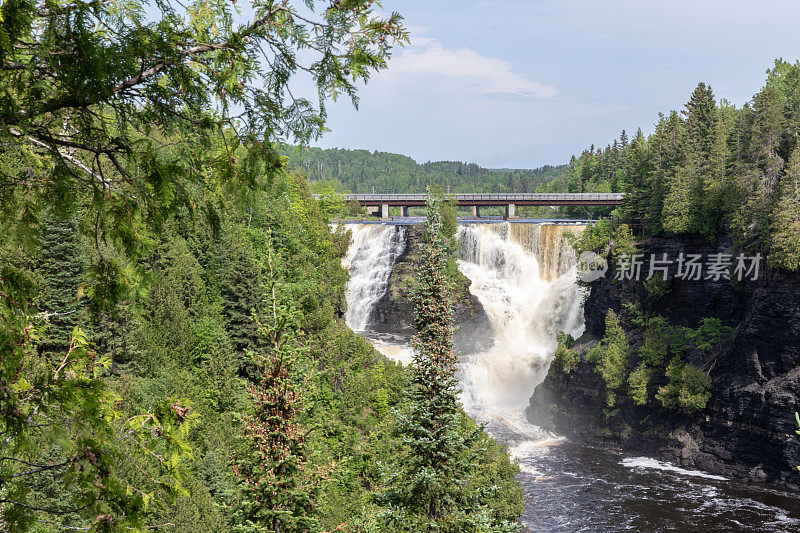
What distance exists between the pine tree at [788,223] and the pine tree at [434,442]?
29.5 meters

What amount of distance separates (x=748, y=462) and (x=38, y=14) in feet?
141

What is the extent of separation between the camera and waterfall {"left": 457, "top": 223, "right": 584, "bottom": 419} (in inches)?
2191

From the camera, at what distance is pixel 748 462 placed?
3675 centimetres

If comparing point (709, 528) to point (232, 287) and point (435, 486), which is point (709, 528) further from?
point (232, 287)

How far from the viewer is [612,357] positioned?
4559 cm

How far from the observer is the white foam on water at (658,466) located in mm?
37375

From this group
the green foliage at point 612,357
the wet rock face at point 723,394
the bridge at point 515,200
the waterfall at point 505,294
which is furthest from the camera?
the bridge at point 515,200

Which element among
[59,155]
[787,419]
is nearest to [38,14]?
[59,155]

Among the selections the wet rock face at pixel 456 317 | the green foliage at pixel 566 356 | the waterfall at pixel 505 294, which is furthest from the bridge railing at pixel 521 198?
the green foliage at pixel 566 356

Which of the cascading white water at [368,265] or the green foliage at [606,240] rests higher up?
the green foliage at [606,240]

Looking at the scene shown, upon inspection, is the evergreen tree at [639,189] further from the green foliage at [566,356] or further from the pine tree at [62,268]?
the pine tree at [62,268]

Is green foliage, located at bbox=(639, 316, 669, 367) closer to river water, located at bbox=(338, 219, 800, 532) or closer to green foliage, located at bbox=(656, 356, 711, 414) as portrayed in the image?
green foliage, located at bbox=(656, 356, 711, 414)

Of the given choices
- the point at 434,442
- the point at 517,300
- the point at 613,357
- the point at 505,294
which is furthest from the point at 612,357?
the point at 434,442

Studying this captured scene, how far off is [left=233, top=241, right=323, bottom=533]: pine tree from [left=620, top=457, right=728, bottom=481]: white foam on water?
108 ft
